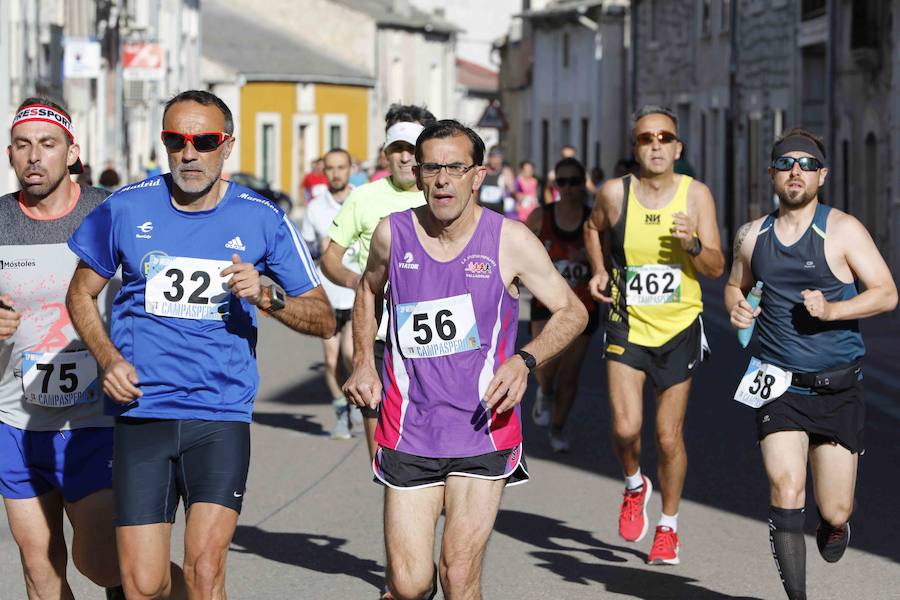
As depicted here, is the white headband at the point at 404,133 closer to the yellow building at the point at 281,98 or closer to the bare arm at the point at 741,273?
the bare arm at the point at 741,273

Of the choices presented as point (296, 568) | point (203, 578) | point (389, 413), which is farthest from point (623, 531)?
point (203, 578)

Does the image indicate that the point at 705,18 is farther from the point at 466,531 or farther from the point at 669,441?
the point at 466,531

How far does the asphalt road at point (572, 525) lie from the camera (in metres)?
7.50

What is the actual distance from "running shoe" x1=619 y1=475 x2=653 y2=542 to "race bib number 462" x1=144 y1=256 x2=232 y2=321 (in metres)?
3.43

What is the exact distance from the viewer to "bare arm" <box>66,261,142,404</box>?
5211 mm

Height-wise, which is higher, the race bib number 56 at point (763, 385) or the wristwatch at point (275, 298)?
the wristwatch at point (275, 298)

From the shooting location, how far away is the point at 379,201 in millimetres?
8156

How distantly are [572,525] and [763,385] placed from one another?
232 centimetres

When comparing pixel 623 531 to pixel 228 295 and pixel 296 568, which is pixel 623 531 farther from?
pixel 228 295

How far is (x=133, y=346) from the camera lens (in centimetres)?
538

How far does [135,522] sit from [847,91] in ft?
74.5

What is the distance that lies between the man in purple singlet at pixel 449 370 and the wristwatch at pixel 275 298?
0.39 m

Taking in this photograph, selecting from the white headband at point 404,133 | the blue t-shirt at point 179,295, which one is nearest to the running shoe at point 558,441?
the white headband at point 404,133

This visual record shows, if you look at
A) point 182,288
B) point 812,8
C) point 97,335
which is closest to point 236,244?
point 182,288
